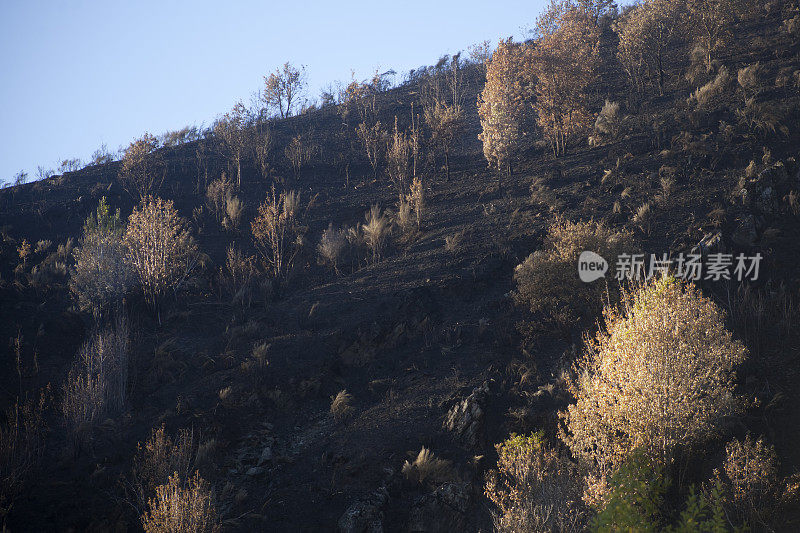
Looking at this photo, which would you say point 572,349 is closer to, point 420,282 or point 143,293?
point 420,282

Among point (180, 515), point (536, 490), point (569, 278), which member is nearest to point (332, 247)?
point (569, 278)

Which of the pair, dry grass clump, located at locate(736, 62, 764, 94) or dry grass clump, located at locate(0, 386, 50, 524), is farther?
dry grass clump, located at locate(736, 62, 764, 94)

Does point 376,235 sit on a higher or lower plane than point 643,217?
higher

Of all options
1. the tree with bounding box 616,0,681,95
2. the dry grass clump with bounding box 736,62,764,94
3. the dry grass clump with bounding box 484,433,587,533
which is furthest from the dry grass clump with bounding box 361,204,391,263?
the dry grass clump with bounding box 736,62,764,94

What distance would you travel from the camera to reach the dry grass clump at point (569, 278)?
14.1 m

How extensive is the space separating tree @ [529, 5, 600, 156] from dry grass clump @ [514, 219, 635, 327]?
1030cm

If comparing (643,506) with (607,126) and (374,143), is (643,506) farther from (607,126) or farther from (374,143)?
(374,143)

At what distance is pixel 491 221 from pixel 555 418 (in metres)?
10.1

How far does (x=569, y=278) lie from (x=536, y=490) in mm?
7007

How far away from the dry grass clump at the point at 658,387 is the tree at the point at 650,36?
67.3 ft

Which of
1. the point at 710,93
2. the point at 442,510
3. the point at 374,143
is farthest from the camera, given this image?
the point at 374,143

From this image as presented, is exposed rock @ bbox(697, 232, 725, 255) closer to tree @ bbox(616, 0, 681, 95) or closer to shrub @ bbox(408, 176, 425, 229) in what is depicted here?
shrub @ bbox(408, 176, 425, 229)

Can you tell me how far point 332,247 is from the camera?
20141 millimetres

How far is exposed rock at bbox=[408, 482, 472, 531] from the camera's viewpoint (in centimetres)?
966
